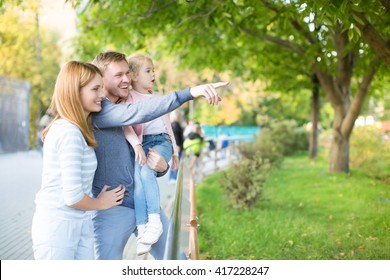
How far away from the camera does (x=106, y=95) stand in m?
2.22

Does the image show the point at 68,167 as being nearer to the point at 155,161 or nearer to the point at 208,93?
the point at 155,161

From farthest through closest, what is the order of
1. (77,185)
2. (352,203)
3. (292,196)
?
(292,196) → (352,203) → (77,185)

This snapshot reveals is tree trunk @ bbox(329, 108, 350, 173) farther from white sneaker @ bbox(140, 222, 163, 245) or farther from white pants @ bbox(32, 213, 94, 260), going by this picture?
white pants @ bbox(32, 213, 94, 260)

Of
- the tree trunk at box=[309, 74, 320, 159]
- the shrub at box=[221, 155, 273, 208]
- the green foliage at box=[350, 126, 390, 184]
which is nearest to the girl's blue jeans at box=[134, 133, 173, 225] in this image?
the shrub at box=[221, 155, 273, 208]

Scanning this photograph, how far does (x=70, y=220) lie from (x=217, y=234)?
3802mm

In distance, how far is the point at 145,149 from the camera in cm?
226

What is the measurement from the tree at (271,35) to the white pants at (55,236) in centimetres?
180

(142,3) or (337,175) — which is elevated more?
(142,3)

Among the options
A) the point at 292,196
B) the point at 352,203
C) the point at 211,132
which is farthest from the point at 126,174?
the point at 211,132

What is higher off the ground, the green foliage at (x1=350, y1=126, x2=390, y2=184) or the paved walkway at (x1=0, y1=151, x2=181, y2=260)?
Result: the green foliage at (x1=350, y1=126, x2=390, y2=184)

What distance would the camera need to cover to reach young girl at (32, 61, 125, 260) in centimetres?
185

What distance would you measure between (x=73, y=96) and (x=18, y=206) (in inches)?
108

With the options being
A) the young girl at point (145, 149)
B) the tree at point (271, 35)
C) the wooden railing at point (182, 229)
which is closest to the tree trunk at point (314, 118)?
the tree at point (271, 35)

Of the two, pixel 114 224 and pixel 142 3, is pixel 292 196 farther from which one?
pixel 114 224
